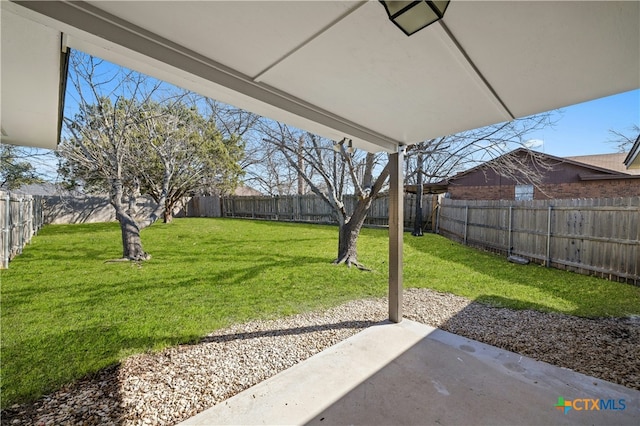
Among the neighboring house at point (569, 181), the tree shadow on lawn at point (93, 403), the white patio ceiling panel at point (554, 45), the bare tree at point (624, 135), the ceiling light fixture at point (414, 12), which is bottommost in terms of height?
the tree shadow on lawn at point (93, 403)

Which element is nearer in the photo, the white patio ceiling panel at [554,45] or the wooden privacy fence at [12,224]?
the white patio ceiling panel at [554,45]

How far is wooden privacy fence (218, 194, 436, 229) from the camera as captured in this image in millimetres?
11945

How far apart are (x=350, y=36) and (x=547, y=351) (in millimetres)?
3294

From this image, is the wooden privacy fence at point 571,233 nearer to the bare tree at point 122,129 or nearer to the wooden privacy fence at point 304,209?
the wooden privacy fence at point 304,209

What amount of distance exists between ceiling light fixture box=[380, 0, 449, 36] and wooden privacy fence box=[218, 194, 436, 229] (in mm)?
8141

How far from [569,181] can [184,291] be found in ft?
51.8

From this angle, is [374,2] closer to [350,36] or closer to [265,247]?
[350,36]

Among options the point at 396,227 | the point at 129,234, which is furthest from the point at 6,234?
the point at 396,227

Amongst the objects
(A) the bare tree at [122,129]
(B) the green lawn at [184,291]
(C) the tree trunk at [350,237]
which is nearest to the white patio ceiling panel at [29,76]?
(B) the green lawn at [184,291]

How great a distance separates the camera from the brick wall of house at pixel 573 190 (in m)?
11.4

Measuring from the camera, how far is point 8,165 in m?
6.95

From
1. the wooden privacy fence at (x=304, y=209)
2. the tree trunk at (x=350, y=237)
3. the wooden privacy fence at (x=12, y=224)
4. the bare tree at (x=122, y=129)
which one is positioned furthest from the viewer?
the wooden privacy fence at (x=304, y=209)

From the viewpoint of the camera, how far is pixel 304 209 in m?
14.7

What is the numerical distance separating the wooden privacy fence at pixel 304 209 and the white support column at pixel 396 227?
19.8 ft
